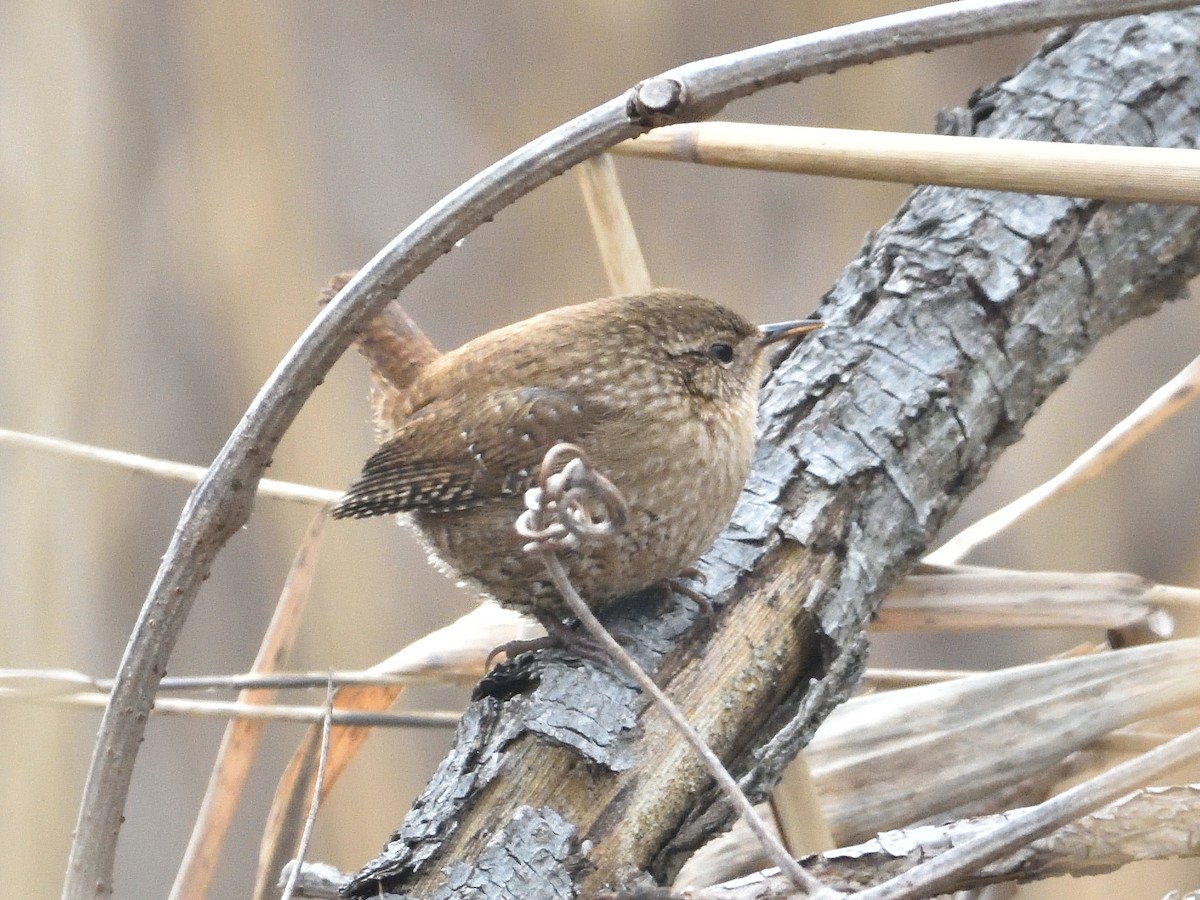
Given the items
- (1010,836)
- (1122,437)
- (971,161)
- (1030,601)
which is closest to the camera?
(1010,836)

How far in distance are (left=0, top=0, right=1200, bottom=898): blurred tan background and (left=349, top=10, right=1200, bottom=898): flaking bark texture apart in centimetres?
151

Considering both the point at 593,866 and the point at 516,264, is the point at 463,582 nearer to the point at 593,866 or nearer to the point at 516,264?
the point at 593,866

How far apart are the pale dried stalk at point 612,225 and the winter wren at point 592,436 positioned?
158 mm

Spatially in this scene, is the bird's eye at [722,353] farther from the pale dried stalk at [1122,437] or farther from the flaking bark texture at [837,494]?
the pale dried stalk at [1122,437]

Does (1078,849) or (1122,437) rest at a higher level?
(1122,437)

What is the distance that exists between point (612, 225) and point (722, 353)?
32 centimetres

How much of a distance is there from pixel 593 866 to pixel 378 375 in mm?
1074

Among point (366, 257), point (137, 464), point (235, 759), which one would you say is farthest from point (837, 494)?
point (366, 257)

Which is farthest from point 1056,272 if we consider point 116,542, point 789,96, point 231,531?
point 116,542

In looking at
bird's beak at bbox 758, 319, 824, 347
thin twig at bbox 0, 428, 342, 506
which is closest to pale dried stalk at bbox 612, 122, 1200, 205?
bird's beak at bbox 758, 319, 824, 347

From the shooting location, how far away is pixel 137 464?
198 centimetres

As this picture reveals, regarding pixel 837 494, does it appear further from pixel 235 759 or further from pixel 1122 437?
pixel 235 759

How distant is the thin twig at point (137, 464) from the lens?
6.18 ft

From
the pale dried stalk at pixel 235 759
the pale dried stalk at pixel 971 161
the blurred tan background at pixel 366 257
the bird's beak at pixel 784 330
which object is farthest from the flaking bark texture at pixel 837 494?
the blurred tan background at pixel 366 257
